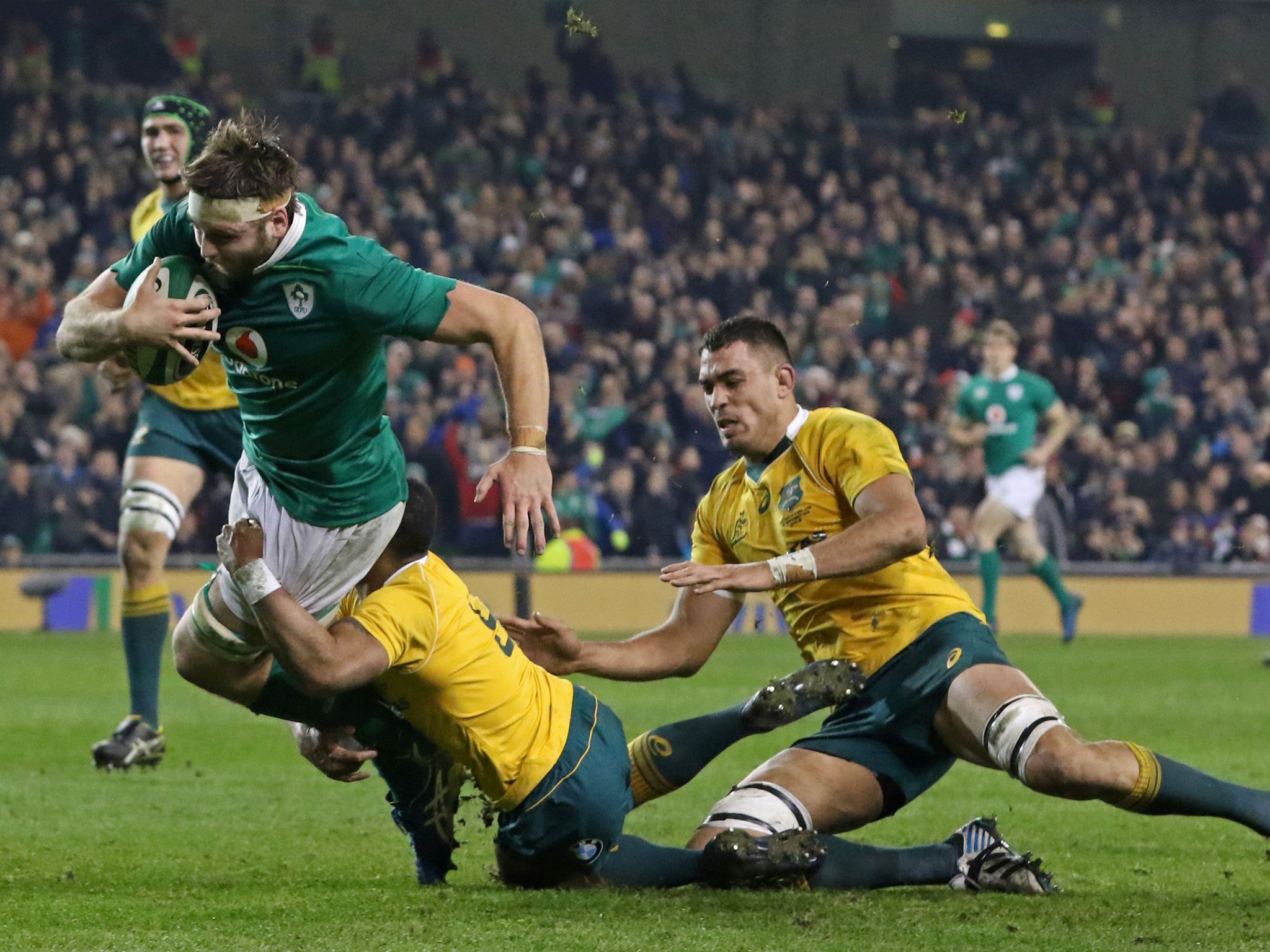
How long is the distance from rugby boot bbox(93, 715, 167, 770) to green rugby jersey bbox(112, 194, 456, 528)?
2.67 m

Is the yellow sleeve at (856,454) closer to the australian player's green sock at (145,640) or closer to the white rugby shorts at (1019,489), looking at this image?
the australian player's green sock at (145,640)

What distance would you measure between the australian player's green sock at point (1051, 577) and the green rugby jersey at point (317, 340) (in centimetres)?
1057

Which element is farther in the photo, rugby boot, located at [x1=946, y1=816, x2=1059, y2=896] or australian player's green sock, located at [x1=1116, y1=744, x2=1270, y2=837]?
rugby boot, located at [x1=946, y1=816, x2=1059, y2=896]

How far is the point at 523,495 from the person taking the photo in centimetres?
428

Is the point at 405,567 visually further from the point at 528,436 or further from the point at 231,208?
the point at 231,208

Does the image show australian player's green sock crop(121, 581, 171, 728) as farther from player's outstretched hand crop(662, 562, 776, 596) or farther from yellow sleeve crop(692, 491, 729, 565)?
player's outstretched hand crop(662, 562, 776, 596)

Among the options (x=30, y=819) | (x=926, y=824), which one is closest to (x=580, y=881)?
(x=926, y=824)

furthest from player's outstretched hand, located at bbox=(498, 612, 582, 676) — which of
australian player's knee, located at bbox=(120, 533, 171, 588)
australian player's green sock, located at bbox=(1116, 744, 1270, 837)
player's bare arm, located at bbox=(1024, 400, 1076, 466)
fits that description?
player's bare arm, located at bbox=(1024, 400, 1076, 466)

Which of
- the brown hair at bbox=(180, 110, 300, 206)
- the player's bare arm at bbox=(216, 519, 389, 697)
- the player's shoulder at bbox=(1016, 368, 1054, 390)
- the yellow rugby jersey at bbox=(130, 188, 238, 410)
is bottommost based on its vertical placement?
the player's bare arm at bbox=(216, 519, 389, 697)

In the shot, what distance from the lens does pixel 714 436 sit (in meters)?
17.5

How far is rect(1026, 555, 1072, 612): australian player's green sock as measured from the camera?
1488 cm

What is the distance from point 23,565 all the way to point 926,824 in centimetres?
1125

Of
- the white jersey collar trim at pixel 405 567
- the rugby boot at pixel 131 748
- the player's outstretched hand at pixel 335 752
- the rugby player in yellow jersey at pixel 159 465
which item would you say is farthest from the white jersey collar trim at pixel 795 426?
the rugby boot at pixel 131 748

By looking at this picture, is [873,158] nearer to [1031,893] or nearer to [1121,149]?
[1121,149]
